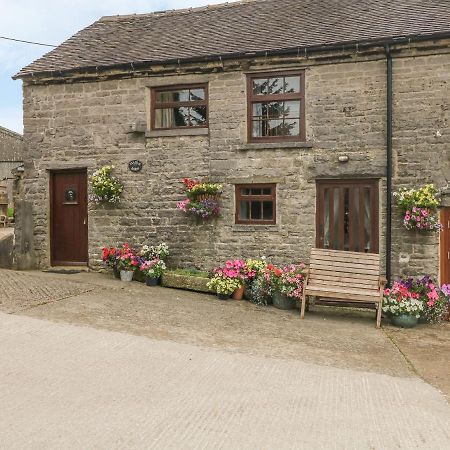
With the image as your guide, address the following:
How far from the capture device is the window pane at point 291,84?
30.1 feet

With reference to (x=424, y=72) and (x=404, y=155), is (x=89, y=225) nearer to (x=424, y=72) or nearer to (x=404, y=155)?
(x=404, y=155)

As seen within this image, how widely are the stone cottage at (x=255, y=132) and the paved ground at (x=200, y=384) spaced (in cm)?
269

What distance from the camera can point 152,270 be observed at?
9164 mm

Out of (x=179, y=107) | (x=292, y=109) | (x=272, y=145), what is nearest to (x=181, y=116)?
(x=179, y=107)

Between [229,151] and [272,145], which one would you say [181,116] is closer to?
[229,151]

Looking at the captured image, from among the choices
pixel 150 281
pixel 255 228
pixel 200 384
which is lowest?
pixel 200 384

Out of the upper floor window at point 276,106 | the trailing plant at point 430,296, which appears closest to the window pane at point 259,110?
the upper floor window at point 276,106

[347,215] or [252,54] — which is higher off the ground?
[252,54]

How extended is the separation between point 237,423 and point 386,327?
16.1 feet

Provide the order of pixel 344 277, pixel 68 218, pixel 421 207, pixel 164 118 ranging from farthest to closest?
pixel 68 218 → pixel 164 118 → pixel 421 207 → pixel 344 277

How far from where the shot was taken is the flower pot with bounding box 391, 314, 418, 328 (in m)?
7.48

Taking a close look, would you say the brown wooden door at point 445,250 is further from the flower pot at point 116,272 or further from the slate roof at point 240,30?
the flower pot at point 116,272

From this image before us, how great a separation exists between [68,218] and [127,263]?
2.15m

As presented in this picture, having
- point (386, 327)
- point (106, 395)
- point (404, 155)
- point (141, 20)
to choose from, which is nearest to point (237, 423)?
point (106, 395)
